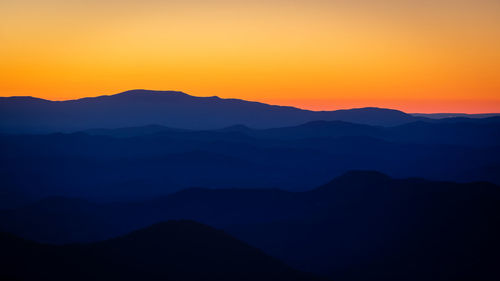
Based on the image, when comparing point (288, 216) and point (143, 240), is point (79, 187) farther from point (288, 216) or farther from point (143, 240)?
point (143, 240)

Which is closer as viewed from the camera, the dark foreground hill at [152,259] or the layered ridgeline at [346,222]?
the dark foreground hill at [152,259]

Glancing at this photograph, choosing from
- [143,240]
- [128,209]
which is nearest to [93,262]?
[143,240]

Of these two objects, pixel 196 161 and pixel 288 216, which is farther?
pixel 196 161

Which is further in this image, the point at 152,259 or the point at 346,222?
the point at 346,222

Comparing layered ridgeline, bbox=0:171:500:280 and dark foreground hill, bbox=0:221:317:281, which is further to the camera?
layered ridgeline, bbox=0:171:500:280

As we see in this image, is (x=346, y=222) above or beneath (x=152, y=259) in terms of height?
beneath
